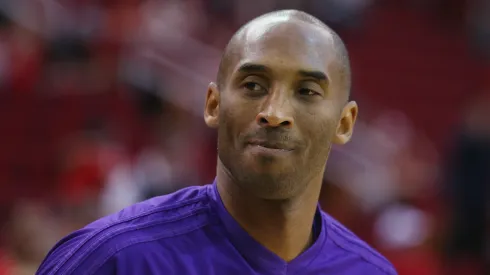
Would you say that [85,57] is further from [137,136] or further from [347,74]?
[347,74]

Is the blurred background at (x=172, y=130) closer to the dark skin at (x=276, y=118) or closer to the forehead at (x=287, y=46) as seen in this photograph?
the dark skin at (x=276, y=118)

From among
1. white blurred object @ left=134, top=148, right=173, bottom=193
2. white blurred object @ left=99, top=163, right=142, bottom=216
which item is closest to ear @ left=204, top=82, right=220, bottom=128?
white blurred object @ left=99, top=163, right=142, bottom=216

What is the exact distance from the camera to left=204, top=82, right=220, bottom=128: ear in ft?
7.43

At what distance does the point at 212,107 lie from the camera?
7.53 ft

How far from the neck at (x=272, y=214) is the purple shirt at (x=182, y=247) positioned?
0.08 ft

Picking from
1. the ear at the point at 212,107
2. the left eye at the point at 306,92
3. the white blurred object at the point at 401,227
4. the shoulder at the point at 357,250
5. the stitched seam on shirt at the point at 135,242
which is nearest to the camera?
the stitched seam on shirt at the point at 135,242

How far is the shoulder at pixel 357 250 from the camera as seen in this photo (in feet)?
A: 8.16

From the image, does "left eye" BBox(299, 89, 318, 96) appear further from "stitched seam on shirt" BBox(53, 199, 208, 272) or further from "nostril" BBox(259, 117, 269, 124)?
"stitched seam on shirt" BBox(53, 199, 208, 272)

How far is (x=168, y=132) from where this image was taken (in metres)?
6.59

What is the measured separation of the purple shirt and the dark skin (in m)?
0.04

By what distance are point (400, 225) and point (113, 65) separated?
254 centimetres

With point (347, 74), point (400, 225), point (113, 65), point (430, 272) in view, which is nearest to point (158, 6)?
point (113, 65)

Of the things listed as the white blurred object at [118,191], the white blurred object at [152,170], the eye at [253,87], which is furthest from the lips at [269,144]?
the white blurred object at [152,170]

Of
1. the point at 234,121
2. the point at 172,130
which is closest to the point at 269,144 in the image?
the point at 234,121
